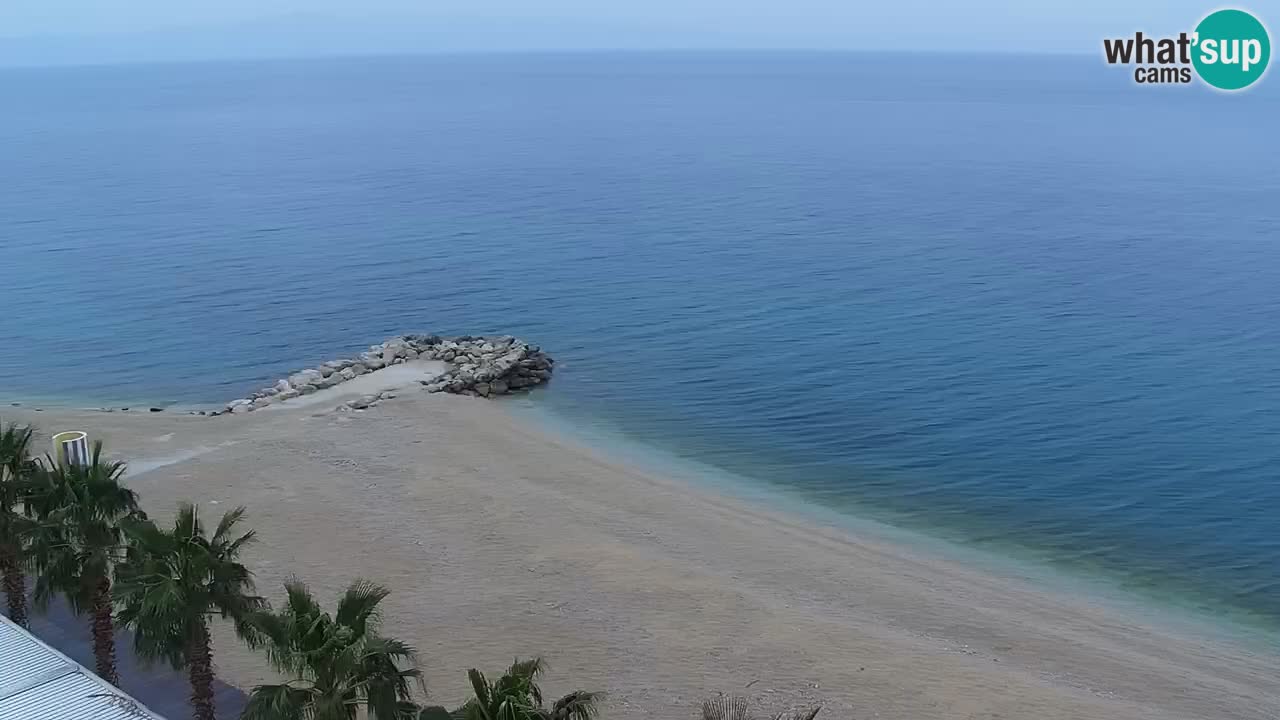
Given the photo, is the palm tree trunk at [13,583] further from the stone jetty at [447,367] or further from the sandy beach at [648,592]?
the stone jetty at [447,367]

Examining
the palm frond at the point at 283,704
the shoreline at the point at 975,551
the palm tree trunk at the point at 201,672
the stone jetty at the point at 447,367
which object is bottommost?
the shoreline at the point at 975,551

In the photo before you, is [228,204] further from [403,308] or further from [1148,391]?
[1148,391]

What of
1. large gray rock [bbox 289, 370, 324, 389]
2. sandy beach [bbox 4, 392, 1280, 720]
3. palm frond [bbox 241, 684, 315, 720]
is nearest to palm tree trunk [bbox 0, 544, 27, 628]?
sandy beach [bbox 4, 392, 1280, 720]

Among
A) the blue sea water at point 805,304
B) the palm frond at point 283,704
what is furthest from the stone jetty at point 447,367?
the palm frond at point 283,704

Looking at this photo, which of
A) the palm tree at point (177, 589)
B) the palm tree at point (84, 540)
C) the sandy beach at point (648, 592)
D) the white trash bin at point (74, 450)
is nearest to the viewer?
the palm tree at point (177, 589)

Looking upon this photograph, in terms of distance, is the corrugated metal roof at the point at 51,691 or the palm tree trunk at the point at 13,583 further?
the palm tree trunk at the point at 13,583

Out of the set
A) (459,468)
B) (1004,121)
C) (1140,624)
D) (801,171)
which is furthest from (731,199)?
(1004,121)

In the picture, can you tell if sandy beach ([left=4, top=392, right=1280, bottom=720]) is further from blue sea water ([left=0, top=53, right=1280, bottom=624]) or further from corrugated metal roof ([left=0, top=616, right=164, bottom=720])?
corrugated metal roof ([left=0, top=616, right=164, bottom=720])
